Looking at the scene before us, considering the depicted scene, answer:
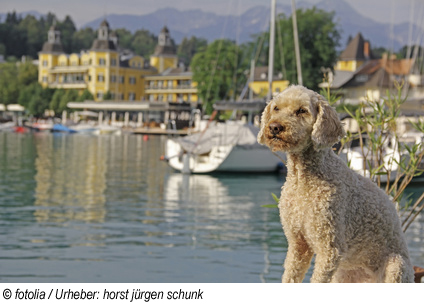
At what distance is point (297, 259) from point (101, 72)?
11823cm

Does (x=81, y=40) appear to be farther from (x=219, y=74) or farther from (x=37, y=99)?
(x=219, y=74)

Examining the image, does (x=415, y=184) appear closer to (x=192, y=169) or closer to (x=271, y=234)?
(x=192, y=169)

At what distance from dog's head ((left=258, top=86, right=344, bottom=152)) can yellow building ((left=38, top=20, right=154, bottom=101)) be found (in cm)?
11565

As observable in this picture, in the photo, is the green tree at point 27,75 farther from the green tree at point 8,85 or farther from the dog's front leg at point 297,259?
the dog's front leg at point 297,259

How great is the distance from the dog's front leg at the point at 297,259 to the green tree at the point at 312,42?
66087mm

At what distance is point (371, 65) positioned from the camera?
9250 cm

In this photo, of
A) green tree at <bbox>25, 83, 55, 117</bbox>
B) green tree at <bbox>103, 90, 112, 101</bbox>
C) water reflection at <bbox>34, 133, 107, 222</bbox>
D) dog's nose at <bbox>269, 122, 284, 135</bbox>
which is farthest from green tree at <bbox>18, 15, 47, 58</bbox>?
dog's nose at <bbox>269, 122, 284, 135</bbox>

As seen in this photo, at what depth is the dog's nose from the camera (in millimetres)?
3342

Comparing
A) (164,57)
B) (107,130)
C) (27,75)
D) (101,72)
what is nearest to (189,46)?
(164,57)

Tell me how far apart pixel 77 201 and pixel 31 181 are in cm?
656

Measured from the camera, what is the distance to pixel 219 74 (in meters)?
83.9

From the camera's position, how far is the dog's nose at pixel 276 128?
11.0 feet

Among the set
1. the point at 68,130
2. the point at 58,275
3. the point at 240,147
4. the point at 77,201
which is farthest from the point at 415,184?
the point at 68,130

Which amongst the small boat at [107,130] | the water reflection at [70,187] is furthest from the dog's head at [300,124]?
the small boat at [107,130]
